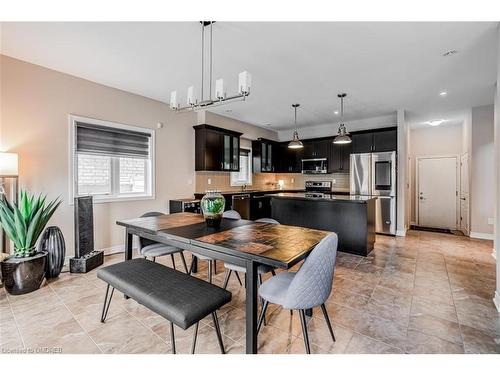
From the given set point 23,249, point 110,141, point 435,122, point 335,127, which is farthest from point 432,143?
point 23,249

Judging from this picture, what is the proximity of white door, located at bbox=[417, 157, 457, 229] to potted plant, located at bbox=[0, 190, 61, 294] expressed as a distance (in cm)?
807

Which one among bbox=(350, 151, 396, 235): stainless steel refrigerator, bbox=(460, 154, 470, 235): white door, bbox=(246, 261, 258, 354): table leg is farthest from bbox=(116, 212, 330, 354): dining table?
bbox=(460, 154, 470, 235): white door

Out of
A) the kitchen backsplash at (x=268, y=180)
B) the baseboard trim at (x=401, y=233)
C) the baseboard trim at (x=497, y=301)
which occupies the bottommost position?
the baseboard trim at (x=497, y=301)

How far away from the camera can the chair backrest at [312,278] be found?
4.96 feet

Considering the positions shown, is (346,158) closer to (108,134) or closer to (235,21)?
(235,21)

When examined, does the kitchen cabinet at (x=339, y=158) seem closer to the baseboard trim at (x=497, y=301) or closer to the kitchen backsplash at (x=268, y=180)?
the kitchen backsplash at (x=268, y=180)

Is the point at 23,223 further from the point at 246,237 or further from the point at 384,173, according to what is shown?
the point at 384,173

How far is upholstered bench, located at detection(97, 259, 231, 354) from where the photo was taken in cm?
143

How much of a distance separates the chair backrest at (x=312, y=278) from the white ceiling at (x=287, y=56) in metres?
2.11

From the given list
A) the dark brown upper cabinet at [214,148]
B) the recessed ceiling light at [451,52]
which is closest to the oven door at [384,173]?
the recessed ceiling light at [451,52]

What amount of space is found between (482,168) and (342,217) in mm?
3344

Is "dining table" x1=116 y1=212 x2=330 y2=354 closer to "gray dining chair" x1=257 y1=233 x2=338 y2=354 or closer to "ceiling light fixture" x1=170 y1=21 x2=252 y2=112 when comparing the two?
"gray dining chair" x1=257 y1=233 x2=338 y2=354

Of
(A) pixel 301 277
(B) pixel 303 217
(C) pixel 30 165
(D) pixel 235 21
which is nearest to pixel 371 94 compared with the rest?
(B) pixel 303 217

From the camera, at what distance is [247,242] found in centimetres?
175
